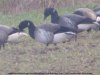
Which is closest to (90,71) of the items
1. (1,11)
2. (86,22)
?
(86,22)

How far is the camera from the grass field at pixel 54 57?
640 cm

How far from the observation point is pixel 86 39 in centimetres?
852

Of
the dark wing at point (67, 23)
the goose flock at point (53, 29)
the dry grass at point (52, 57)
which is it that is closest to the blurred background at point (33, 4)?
the goose flock at point (53, 29)

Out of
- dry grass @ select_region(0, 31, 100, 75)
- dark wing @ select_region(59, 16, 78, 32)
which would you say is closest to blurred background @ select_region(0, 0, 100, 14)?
dark wing @ select_region(59, 16, 78, 32)

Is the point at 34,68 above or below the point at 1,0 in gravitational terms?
below

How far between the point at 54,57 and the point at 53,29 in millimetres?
1262

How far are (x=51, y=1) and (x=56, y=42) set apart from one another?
4640mm

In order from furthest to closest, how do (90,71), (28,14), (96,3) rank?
(96,3), (28,14), (90,71)

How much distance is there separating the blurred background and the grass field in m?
3.91

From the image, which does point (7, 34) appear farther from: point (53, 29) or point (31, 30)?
point (53, 29)

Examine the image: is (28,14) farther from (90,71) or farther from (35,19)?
(90,71)

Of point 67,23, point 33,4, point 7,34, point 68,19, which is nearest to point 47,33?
point 7,34

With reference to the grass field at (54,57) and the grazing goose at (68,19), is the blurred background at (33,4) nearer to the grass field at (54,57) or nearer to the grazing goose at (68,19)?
the grazing goose at (68,19)

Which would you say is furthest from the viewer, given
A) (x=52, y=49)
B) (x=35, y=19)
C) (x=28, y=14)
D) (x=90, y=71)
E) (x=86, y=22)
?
(x=28, y=14)
